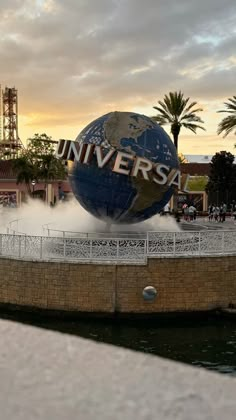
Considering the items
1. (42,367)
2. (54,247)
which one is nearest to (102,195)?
(54,247)

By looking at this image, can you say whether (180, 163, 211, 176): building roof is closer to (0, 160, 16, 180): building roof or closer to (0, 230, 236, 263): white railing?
(0, 160, 16, 180): building roof

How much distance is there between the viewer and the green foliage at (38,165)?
49344mm

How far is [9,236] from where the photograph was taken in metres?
14.4

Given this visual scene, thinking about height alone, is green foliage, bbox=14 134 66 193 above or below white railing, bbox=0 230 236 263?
above

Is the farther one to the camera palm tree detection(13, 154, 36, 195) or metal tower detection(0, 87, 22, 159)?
metal tower detection(0, 87, 22, 159)

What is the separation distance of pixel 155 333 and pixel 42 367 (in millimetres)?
10128

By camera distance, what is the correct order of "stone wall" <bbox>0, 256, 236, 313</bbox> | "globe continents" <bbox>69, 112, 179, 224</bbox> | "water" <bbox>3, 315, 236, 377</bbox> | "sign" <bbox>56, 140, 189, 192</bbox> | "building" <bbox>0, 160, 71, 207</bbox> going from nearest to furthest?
1. "water" <bbox>3, 315, 236, 377</bbox>
2. "stone wall" <bbox>0, 256, 236, 313</bbox>
3. "sign" <bbox>56, 140, 189, 192</bbox>
4. "globe continents" <bbox>69, 112, 179, 224</bbox>
5. "building" <bbox>0, 160, 71, 207</bbox>

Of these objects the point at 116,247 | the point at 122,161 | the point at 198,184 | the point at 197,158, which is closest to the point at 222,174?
the point at 198,184

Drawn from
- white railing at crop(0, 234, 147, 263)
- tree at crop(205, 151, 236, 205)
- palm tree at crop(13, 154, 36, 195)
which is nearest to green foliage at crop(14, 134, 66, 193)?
palm tree at crop(13, 154, 36, 195)

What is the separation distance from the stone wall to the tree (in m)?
31.2

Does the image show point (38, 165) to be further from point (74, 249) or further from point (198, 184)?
point (74, 249)

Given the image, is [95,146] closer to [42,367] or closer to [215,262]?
[215,262]

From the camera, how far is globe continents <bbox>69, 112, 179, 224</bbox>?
50.0ft

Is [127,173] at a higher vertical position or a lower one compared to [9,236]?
higher
